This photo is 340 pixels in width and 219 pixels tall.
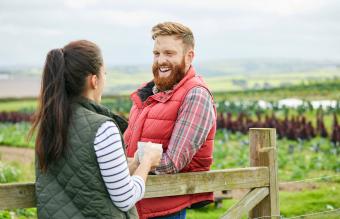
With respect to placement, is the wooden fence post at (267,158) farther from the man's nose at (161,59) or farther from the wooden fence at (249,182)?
the man's nose at (161,59)

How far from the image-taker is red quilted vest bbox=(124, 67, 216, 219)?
3351 mm

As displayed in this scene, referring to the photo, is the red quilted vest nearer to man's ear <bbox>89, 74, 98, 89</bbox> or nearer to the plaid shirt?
the plaid shirt

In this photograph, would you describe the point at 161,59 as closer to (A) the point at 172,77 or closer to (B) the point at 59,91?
(A) the point at 172,77

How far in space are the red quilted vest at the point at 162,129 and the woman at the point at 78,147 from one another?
574 mm

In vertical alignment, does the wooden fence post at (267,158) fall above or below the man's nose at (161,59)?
below

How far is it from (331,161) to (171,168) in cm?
1224

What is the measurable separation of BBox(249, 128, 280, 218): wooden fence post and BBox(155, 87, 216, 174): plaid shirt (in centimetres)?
87

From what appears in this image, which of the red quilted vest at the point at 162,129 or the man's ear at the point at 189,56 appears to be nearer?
the red quilted vest at the point at 162,129

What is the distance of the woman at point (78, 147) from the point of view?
2.67 metres

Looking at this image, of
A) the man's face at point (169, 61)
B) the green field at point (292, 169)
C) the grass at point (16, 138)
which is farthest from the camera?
the grass at point (16, 138)

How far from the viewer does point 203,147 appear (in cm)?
344

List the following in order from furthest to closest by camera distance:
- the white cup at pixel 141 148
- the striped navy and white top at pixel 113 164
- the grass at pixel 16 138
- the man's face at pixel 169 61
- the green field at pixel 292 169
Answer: the grass at pixel 16 138
the green field at pixel 292 169
the man's face at pixel 169 61
the white cup at pixel 141 148
the striped navy and white top at pixel 113 164

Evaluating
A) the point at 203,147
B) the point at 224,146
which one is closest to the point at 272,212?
the point at 203,147

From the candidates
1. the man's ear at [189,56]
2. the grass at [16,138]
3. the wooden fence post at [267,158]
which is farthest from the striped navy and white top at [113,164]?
the grass at [16,138]
